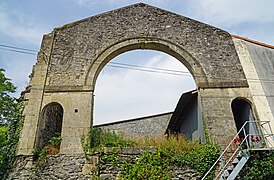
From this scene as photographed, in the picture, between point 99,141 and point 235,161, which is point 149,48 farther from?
point 235,161

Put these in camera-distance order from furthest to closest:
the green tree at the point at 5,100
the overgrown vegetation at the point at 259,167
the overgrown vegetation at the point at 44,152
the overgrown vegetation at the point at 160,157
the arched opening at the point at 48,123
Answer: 1. the green tree at the point at 5,100
2. the arched opening at the point at 48,123
3. the overgrown vegetation at the point at 44,152
4. the overgrown vegetation at the point at 160,157
5. the overgrown vegetation at the point at 259,167

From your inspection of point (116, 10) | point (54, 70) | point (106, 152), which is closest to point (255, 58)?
point (116, 10)

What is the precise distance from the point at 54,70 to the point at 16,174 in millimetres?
3949

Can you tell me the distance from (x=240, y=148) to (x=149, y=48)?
17.5ft

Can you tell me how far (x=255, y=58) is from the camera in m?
10.5

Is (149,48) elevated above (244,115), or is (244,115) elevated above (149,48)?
(149,48)

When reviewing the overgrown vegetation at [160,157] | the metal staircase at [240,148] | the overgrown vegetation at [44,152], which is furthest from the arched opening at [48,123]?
the metal staircase at [240,148]

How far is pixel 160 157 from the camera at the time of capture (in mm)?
7844

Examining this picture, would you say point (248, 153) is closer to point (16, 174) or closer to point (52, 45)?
point (16, 174)

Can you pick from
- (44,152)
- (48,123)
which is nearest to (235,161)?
(44,152)

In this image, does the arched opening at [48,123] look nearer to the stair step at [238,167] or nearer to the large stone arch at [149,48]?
the large stone arch at [149,48]

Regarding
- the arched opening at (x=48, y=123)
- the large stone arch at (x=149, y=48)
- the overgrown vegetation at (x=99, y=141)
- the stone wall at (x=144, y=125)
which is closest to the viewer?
the overgrown vegetation at (x=99, y=141)

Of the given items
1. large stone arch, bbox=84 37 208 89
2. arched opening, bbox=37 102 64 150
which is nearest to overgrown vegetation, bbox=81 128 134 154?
arched opening, bbox=37 102 64 150

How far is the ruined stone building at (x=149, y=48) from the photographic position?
8.77 metres
